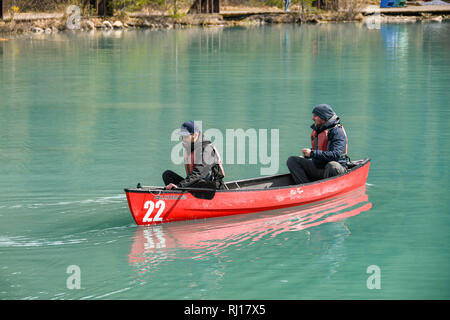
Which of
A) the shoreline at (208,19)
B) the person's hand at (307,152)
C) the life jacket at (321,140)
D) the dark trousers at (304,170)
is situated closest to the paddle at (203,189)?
the person's hand at (307,152)

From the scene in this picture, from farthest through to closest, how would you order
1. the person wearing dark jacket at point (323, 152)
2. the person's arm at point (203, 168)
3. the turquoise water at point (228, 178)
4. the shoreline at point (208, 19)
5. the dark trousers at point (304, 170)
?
the shoreline at point (208, 19)
the dark trousers at point (304, 170)
the person wearing dark jacket at point (323, 152)
the person's arm at point (203, 168)
the turquoise water at point (228, 178)

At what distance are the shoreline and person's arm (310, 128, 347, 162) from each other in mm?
44553

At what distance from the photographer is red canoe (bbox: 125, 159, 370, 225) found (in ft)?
34.0

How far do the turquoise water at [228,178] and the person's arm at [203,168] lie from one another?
0.73 meters

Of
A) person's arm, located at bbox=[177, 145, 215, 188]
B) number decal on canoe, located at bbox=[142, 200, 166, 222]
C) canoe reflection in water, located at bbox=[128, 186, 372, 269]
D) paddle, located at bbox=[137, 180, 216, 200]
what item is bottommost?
canoe reflection in water, located at bbox=[128, 186, 372, 269]

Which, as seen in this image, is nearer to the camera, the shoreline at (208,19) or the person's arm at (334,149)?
the person's arm at (334,149)

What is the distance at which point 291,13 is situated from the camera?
239 feet

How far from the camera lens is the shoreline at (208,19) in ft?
185

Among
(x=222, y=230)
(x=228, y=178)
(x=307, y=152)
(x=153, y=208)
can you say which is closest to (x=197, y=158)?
(x=153, y=208)

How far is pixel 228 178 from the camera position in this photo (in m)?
13.9

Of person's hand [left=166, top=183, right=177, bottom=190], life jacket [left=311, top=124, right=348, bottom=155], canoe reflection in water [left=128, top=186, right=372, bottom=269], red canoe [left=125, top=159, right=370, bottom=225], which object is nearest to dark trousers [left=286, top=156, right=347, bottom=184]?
red canoe [left=125, top=159, right=370, bottom=225]

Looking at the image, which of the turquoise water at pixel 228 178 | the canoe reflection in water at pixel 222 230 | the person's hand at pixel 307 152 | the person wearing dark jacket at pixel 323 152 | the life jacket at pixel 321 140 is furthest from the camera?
the life jacket at pixel 321 140

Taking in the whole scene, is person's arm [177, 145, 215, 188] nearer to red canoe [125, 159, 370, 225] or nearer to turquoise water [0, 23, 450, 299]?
red canoe [125, 159, 370, 225]

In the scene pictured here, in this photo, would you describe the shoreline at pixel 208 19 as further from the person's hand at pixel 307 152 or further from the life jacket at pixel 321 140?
the person's hand at pixel 307 152
